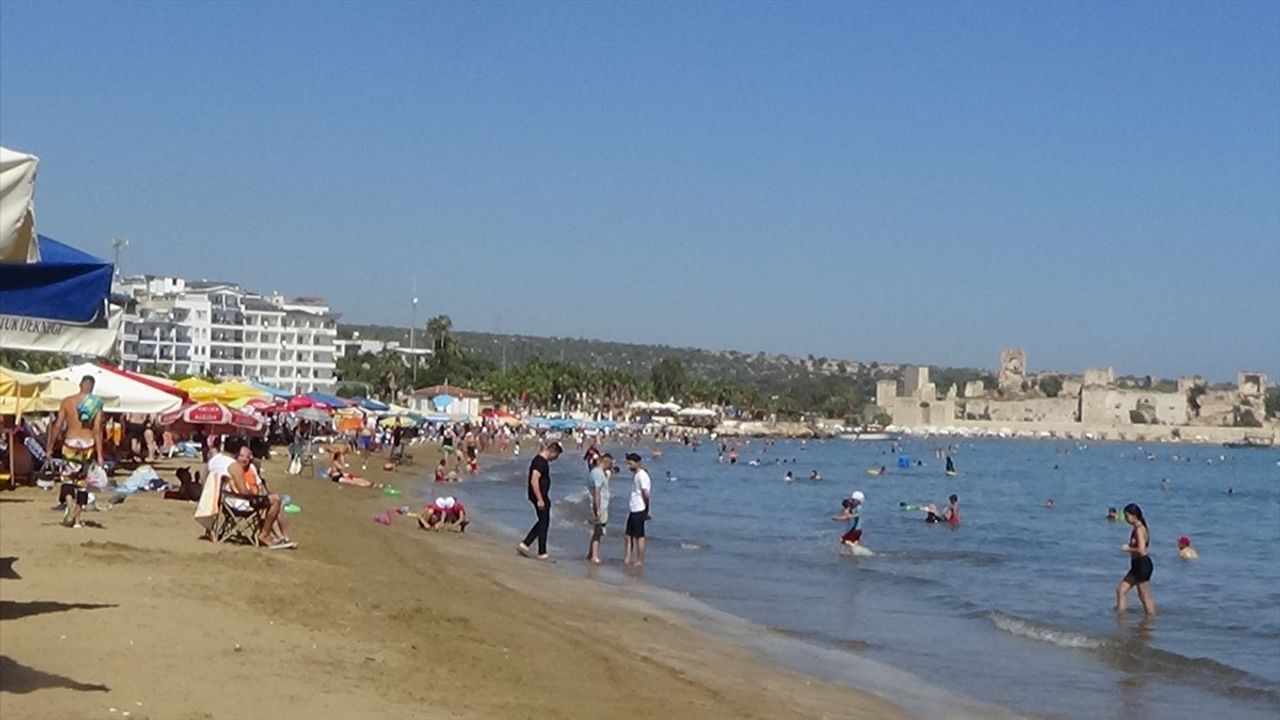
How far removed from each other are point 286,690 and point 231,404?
2013cm

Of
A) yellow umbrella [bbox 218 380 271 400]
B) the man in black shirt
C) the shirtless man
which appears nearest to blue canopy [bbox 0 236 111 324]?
the shirtless man

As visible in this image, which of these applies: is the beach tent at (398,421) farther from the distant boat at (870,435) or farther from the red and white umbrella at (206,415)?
the distant boat at (870,435)

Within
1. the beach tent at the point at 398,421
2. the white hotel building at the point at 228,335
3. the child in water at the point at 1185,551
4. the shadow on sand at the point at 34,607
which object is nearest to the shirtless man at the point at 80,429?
the shadow on sand at the point at 34,607

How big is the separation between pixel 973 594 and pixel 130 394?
12.1 meters

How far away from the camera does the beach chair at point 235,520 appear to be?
13695 millimetres

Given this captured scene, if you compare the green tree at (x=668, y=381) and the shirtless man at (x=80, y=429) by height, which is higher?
the green tree at (x=668, y=381)

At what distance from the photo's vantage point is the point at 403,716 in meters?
6.83

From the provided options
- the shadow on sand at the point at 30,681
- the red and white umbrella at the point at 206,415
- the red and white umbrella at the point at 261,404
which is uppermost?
the red and white umbrella at the point at 261,404

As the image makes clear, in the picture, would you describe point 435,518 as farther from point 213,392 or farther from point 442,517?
point 213,392

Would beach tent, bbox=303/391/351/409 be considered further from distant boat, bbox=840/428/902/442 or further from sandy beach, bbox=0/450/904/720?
distant boat, bbox=840/428/902/442

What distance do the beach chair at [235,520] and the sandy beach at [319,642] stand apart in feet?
0.96

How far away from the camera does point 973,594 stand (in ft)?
64.3

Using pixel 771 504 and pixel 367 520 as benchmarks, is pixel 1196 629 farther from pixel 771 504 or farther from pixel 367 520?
pixel 771 504

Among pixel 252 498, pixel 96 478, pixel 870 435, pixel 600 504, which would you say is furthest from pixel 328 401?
pixel 870 435
